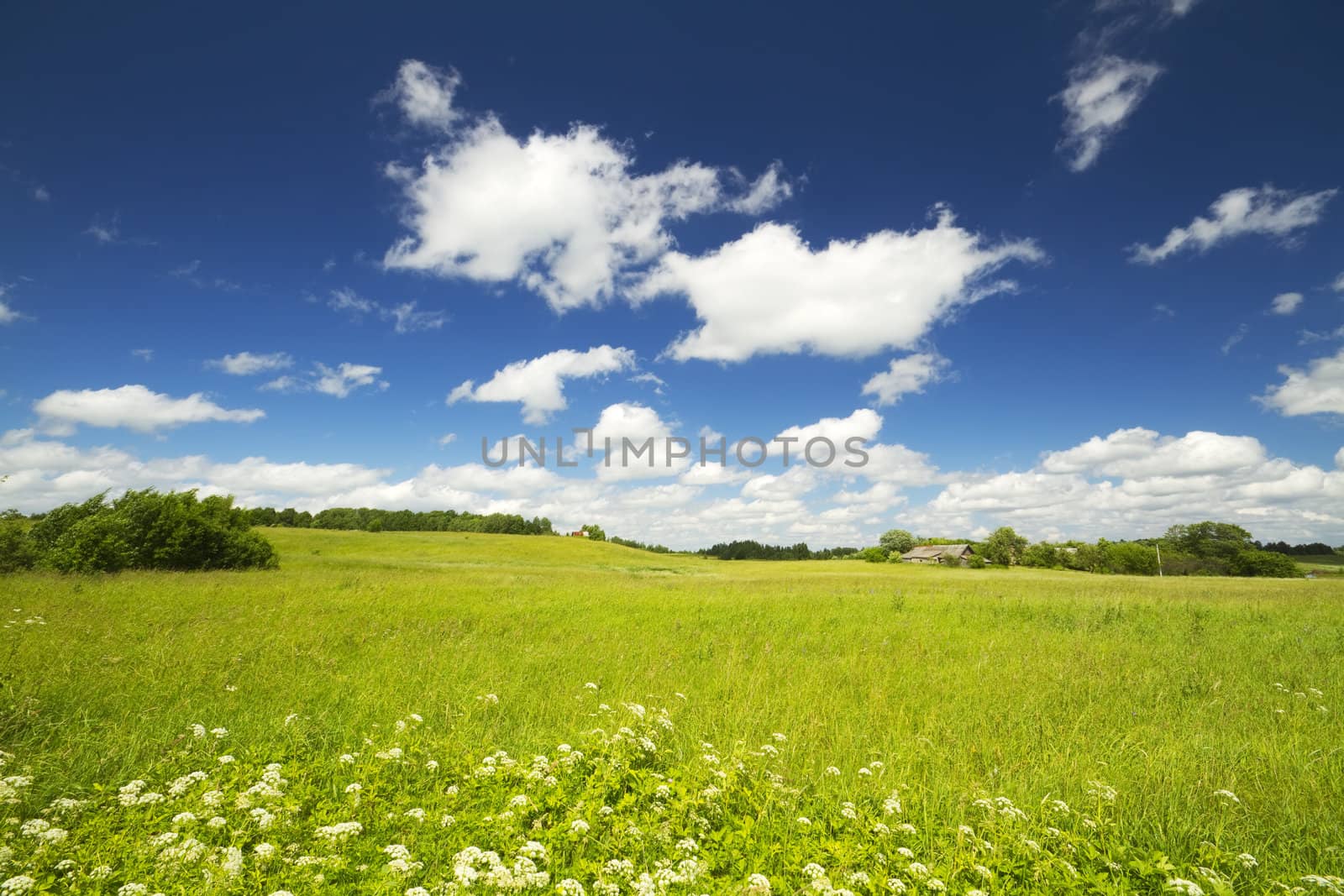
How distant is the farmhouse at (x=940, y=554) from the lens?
87188 millimetres

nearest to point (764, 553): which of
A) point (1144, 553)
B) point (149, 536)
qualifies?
point (1144, 553)

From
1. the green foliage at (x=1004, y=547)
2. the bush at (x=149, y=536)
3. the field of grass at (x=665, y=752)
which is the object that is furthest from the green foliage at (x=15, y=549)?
the green foliage at (x=1004, y=547)

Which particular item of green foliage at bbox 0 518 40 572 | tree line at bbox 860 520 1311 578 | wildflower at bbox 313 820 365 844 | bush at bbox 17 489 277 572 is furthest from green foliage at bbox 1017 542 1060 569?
green foliage at bbox 0 518 40 572

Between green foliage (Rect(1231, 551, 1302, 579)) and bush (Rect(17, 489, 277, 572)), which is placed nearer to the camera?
bush (Rect(17, 489, 277, 572))

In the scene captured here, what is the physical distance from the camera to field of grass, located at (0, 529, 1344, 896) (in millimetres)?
3711

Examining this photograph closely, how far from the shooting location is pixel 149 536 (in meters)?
27.5

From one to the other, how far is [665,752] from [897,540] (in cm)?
13620

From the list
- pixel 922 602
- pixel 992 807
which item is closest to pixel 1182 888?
pixel 992 807

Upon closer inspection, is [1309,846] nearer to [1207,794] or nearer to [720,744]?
[1207,794]

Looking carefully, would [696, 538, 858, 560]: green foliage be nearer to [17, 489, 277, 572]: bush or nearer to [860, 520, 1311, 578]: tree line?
[860, 520, 1311, 578]: tree line

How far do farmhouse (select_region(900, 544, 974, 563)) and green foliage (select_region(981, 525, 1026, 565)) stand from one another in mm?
3290

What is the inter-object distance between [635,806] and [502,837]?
45.7 inches

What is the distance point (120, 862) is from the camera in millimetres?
3555

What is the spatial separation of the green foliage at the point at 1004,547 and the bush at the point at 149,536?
10164 cm
